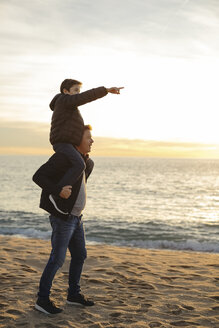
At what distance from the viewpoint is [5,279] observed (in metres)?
5.54

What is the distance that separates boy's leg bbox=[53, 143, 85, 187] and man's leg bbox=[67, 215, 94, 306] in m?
0.60

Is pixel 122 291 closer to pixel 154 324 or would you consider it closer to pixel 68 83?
pixel 154 324

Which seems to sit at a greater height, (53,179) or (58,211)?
(53,179)

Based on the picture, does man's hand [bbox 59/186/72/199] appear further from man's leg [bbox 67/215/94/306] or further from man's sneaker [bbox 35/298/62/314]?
man's sneaker [bbox 35/298/62/314]

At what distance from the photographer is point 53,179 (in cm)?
403

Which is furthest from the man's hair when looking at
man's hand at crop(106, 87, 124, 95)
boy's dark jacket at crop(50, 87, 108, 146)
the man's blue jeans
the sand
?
the sand

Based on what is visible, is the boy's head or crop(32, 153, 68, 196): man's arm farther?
the boy's head

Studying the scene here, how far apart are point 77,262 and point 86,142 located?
153 cm

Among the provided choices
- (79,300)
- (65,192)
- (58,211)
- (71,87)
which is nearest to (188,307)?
(79,300)

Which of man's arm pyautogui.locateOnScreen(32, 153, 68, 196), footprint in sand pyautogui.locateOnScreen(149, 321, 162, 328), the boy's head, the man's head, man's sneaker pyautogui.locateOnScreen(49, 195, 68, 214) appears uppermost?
the boy's head

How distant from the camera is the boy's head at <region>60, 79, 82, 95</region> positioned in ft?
13.2

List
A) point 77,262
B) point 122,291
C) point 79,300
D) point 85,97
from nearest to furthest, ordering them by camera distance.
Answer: point 85,97 → point 77,262 → point 79,300 → point 122,291

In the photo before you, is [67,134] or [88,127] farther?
[88,127]

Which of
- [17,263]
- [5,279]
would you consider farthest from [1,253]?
[5,279]
